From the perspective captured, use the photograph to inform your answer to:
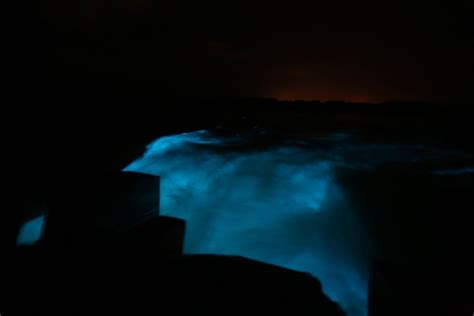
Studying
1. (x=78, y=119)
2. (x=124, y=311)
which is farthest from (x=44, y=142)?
(x=124, y=311)

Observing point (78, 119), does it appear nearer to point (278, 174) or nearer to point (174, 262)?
point (278, 174)

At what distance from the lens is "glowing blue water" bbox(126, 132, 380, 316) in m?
4.56

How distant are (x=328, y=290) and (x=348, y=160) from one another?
6772mm

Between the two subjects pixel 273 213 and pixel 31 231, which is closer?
pixel 31 231

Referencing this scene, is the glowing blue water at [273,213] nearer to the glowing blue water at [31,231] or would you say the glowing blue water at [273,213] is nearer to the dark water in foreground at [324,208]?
the dark water in foreground at [324,208]

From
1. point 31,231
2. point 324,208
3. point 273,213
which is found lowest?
point 273,213

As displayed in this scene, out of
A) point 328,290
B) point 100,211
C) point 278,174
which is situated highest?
point 100,211

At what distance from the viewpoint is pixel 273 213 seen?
20.6 feet

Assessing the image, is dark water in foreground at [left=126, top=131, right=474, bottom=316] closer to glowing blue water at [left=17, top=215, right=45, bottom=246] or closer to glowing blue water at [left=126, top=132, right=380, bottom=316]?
glowing blue water at [left=126, top=132, right=380, bottom=316]

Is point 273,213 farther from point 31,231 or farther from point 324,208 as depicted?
point 31,231

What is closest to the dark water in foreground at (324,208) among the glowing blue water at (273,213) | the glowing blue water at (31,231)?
the glowing blue water at (273,213)

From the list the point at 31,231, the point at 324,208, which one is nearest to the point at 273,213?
the point at 324,208

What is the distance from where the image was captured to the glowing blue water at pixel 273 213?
4.56 m

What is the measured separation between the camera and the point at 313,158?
34.7ft
